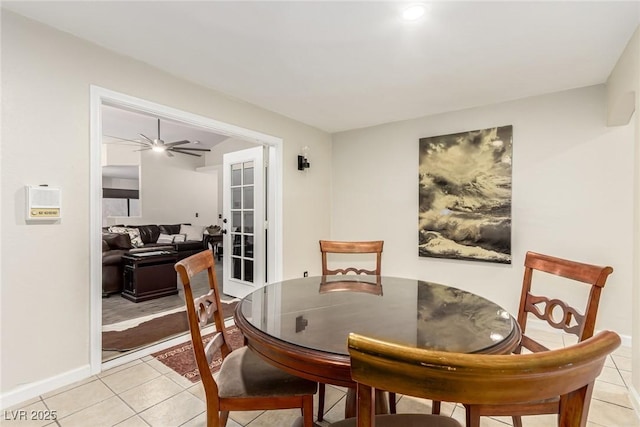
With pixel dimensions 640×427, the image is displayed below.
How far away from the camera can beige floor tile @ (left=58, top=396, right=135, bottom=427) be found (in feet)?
5.45

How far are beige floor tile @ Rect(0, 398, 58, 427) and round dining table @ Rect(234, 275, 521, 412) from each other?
4.47 feet

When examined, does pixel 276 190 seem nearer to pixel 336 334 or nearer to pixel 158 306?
pixel 158 306

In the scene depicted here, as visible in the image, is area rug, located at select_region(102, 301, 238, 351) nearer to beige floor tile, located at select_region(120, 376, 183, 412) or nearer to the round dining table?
beige floor tile, located at select_region(120, 376, 183, 412)

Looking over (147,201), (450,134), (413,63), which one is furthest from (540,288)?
(147,201)

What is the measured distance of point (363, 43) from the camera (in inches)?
82.0

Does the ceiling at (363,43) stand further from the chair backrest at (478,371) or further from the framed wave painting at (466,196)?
the chair backrest at (478,371)

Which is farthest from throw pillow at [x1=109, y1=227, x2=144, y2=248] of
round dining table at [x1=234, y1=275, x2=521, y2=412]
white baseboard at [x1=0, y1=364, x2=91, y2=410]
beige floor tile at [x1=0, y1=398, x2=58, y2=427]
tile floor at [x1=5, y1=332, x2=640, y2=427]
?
round dining table at [x1=234, y1=275, x2=521, y2=412]

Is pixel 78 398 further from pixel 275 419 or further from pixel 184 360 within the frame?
pixel 275 419

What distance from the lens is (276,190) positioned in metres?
3.60

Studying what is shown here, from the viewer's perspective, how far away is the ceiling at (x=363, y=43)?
5.74 ft

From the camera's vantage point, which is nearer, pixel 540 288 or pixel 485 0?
pixel 485 0

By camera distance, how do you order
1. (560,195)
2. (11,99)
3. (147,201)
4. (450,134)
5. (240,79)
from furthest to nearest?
1. (147,201)
2. (450,134)
3. (560,195)
4. (240,79)
5. (11,99)

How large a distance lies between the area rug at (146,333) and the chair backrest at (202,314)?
1185 mm

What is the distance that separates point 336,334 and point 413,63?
2153 millimetres
